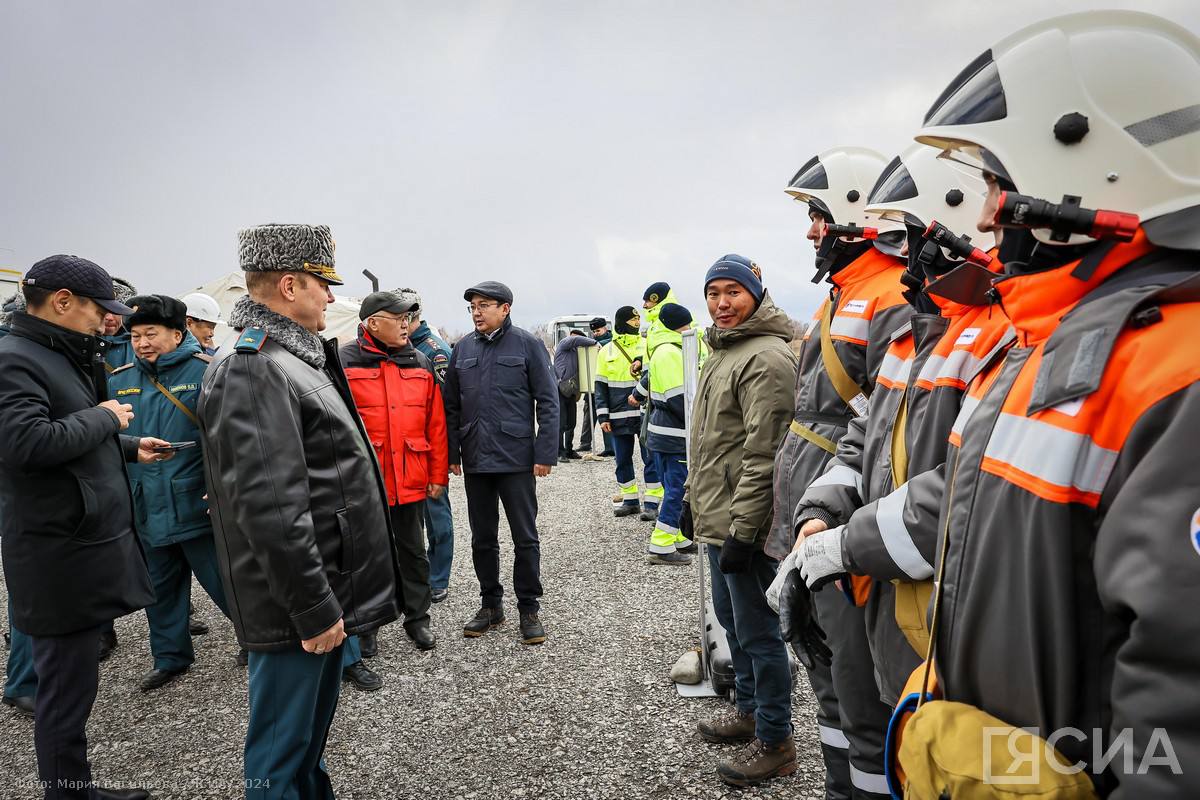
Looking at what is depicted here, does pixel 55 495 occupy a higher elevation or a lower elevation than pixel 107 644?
higher

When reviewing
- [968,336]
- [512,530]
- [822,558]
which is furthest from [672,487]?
[968,336]

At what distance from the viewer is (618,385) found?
8.63m

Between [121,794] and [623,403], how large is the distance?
648 centimetres

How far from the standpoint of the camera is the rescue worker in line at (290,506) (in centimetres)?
214

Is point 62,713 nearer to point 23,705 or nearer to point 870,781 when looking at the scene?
point 23,705

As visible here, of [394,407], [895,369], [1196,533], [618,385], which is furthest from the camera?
[618,385]

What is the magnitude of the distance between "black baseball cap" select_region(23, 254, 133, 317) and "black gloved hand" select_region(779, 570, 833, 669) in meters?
3.27

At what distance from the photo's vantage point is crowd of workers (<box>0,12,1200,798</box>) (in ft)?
3.37

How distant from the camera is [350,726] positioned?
3.66m

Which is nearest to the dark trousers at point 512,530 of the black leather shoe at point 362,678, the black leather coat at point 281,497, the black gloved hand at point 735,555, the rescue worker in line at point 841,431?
the black leather shoe at point 362,678

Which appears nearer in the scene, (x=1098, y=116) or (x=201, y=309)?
(x=1098, y=116)

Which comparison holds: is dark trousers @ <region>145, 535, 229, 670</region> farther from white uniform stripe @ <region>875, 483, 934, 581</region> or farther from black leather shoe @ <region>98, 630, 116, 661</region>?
white uniform stripe @ <region>875, 483, 934, 581</region>

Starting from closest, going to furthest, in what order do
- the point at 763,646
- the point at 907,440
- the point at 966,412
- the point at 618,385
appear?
the point at 966,412, the point at 907,440, the point at 763,646, the point at 618,385

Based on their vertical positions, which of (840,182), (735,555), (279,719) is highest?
(840,182)
